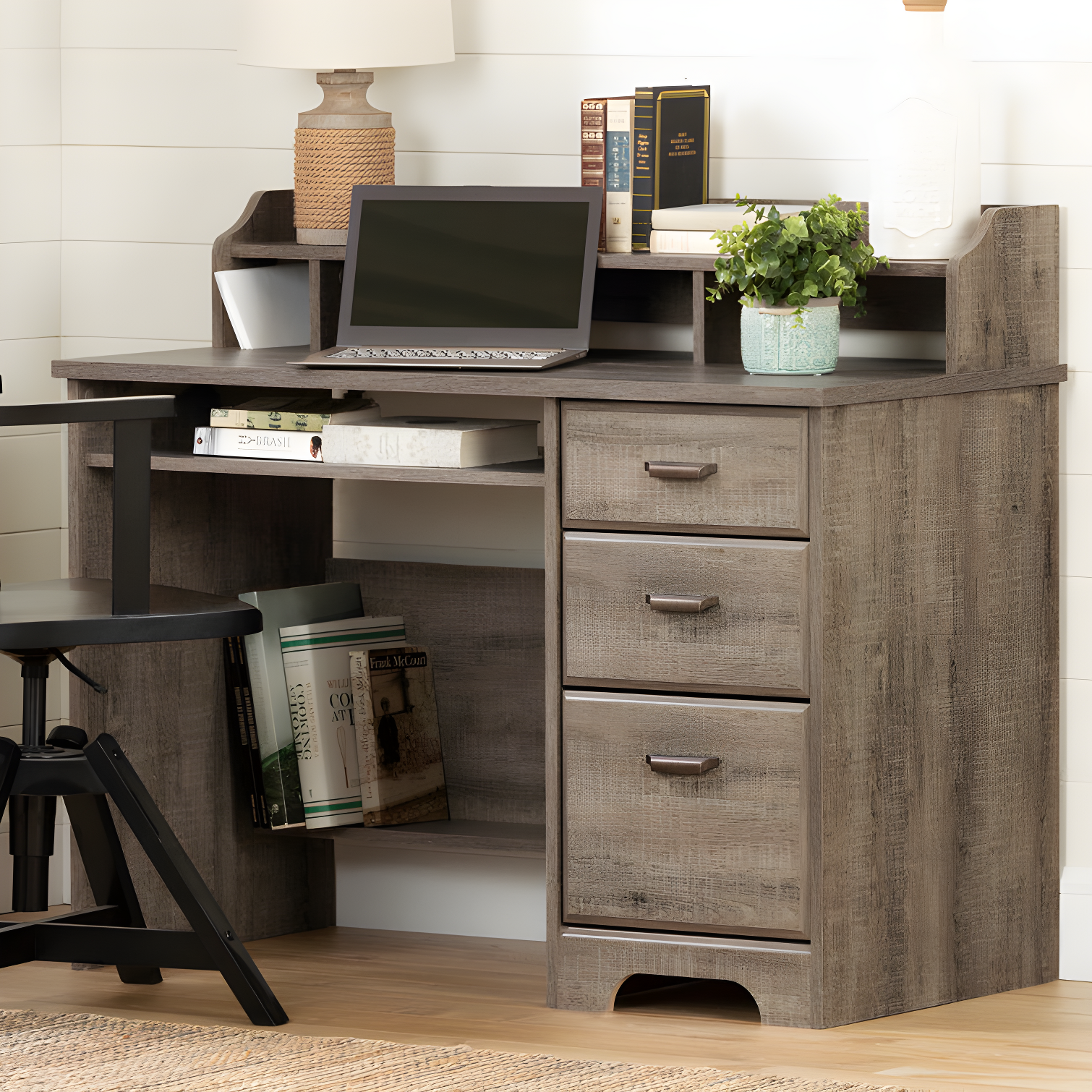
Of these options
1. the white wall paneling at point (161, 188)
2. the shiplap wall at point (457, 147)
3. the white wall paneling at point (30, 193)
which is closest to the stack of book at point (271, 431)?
the shiplap wall at point (457, 147)

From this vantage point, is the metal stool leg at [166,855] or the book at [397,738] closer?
the metal stool leg at [166,855]

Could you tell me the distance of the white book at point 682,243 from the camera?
8.53ft

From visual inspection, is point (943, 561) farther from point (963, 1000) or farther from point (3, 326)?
point (3, 326)

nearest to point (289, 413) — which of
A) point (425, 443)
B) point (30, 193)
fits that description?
point (425, 443)

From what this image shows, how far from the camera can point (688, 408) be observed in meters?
2.37

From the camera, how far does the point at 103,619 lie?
224 centimetres

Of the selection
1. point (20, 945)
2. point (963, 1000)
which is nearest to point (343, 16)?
point (20, 945)

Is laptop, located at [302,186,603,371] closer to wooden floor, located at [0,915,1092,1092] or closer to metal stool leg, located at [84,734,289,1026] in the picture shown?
metal stool leg, located at [84,734,289,1026]

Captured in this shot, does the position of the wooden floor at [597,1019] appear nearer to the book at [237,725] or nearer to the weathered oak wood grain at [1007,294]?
the book at [237,725]

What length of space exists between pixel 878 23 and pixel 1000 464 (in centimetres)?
67

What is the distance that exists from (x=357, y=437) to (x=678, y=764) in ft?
1.96

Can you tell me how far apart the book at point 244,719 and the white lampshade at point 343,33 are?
0.86m

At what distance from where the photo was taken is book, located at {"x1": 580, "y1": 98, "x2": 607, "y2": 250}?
269 cm

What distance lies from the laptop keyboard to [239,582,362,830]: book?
0.45m
